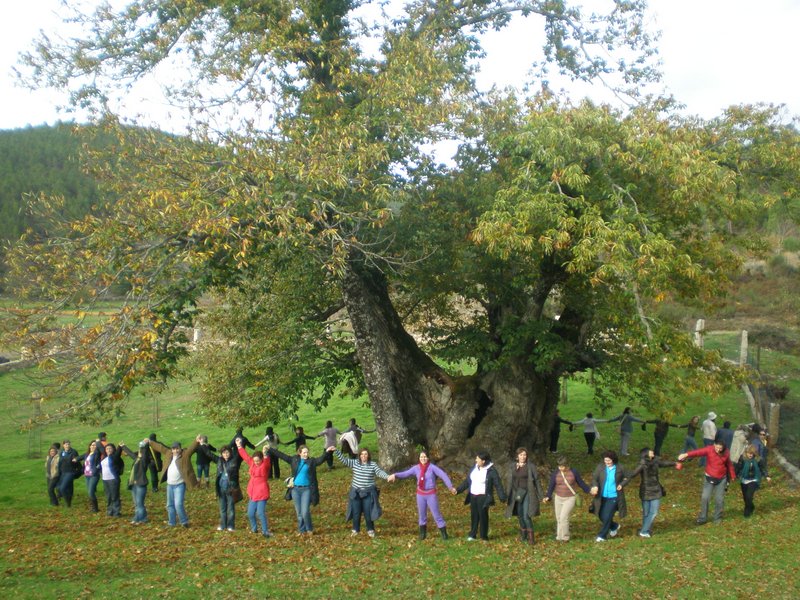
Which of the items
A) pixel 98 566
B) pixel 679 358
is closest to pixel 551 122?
pixel 679 358

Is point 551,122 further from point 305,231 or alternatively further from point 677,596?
point 677,596

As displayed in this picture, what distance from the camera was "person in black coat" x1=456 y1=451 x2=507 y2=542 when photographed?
1159cm

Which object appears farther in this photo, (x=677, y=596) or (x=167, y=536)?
(x=167, y=536)

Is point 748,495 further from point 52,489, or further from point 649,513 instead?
point 52,489

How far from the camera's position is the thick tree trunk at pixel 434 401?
17.1 meters

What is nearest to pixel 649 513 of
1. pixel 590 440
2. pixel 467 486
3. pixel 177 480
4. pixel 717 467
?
pixel 717 467

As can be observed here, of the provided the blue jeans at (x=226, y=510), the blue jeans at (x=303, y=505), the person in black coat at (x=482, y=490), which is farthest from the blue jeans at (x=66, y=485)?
the person in black coat at (x=482, y=490)

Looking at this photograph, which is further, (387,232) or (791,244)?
(791,244)

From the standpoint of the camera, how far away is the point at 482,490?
1166 centimetres

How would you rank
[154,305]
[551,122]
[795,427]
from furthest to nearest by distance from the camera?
[795,427]
[551,122]
[154,305]

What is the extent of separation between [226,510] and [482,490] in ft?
14.7

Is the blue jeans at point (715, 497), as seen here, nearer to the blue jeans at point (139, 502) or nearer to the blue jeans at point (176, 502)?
the blue jeans at point (176, 502)

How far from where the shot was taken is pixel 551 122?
14.0m

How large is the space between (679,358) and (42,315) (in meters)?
11.0
